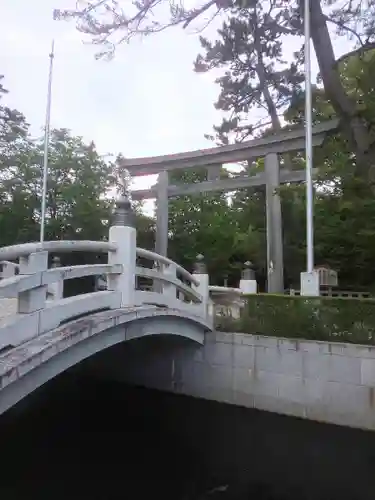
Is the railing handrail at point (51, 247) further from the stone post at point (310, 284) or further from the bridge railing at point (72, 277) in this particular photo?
the stone post at point (310, 284)

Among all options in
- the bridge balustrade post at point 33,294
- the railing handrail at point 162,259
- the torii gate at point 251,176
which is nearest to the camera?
the bridge balustrade post at point 33,294

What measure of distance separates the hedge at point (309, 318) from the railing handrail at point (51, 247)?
2.95m

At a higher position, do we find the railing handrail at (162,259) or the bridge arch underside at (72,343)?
the railing handrail at (162,259)

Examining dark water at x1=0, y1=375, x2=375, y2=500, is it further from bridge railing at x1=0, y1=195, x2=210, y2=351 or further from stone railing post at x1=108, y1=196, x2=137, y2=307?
stone railing post at x1=108, y1=196, x2=137, y2=307

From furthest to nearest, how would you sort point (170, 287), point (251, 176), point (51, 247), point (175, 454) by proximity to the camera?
point (251, 176), point (170, 287), point (175, 454), point (51, 247)

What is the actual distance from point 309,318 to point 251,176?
505 cm

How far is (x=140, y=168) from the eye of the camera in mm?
12719

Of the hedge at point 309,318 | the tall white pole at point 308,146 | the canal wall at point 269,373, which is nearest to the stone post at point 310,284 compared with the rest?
the tall white pole at point 308,146

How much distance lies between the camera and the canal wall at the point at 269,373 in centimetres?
656

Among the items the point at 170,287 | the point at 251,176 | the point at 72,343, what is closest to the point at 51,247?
the point at 72,343

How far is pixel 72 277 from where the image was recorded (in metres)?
4.79

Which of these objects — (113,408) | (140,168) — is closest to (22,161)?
(140,168)

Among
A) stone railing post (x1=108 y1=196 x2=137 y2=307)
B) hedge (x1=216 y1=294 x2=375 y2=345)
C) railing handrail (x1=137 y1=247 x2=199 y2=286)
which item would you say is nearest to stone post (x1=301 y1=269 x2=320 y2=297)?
hedge (x1=216 y1=294 x2=375 y2=345)

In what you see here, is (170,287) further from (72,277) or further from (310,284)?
(310,284)
